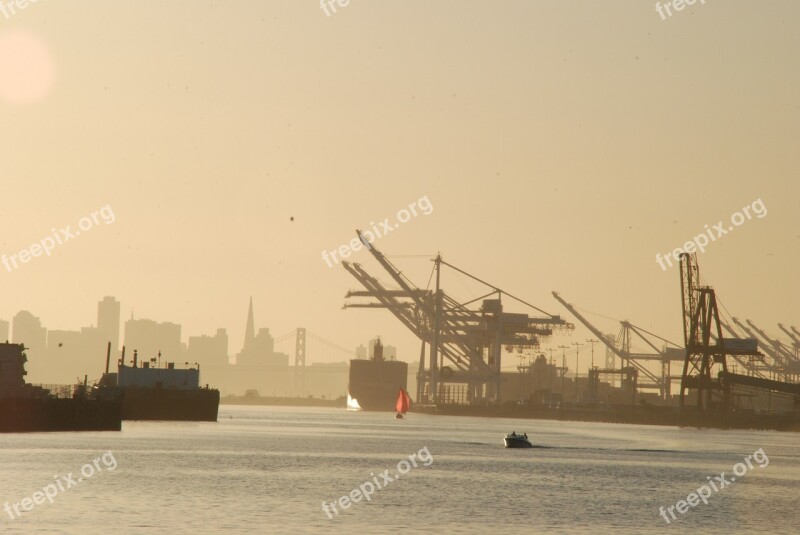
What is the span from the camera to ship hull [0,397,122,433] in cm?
11650

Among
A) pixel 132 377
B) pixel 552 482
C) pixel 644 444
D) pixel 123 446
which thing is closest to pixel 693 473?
pixel 552 482

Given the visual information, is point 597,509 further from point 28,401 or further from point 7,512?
point 28,401

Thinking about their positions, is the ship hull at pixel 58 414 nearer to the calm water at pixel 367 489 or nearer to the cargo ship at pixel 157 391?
the calm water at pixel 367 489


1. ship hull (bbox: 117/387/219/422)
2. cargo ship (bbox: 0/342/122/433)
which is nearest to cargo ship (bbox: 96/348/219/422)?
ship hull (bbox: 117/387/219/422)

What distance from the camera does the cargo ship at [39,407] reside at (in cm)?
11062

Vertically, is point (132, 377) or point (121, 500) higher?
point (132, 377)

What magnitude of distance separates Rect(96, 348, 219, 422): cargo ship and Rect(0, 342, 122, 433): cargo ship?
37.4m

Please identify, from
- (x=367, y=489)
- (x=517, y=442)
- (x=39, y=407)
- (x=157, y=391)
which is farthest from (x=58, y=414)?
(x=367, y=489)

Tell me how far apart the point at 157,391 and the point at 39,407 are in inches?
2123

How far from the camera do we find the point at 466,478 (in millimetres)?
82375

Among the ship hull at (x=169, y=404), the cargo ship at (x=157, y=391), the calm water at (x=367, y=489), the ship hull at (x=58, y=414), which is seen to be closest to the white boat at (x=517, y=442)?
the calm water at (x=367, y=489)

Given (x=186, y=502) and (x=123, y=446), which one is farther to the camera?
(x=123, y=446)

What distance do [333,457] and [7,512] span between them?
5021 centimetres

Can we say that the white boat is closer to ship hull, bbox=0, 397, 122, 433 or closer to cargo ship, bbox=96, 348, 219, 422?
ship hull, bbox=0, 397, 122, 433
